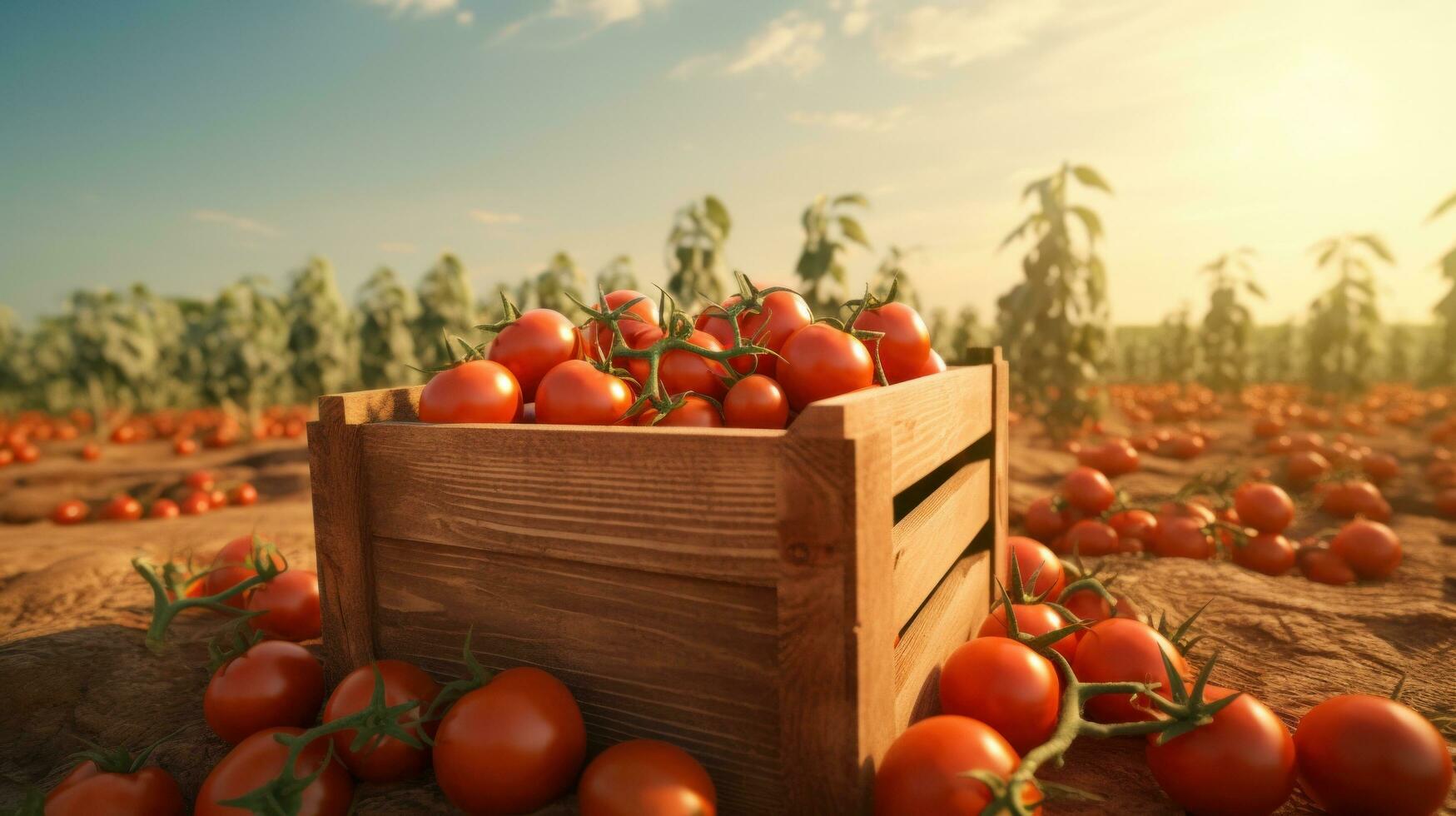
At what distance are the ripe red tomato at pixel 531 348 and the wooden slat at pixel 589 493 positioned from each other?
1.28 ft

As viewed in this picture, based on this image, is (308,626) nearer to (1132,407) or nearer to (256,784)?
(256,784)

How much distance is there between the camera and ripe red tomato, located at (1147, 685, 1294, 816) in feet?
4.43

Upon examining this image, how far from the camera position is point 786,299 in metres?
1.96

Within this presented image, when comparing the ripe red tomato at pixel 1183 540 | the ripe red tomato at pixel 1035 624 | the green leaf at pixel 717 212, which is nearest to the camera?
the ripe red tomato at pixel 1035 624

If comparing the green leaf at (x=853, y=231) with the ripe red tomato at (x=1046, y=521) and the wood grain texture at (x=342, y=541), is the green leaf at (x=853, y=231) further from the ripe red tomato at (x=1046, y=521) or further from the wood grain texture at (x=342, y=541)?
the wood grain texture at (x=342, y=541)

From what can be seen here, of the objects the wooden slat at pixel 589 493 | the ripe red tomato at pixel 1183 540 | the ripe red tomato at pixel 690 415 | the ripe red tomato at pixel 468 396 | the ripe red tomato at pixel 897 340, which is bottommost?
the ripe red tomato at pixel 1183 540

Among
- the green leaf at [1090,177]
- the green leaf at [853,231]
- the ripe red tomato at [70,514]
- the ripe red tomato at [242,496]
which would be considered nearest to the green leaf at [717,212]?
the green leaf at [853,231]

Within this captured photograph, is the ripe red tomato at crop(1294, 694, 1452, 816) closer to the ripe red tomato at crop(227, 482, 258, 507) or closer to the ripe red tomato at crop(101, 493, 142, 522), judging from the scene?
the ripe red tomato at crop(227, 482, 258, 507)

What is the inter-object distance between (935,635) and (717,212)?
866 cm

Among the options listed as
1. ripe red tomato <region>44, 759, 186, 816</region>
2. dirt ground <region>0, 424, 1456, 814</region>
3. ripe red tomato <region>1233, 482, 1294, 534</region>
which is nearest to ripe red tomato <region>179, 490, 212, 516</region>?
dirt ground <region>0, 424, 1456, 814</region>

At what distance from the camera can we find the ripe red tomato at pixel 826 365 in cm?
160

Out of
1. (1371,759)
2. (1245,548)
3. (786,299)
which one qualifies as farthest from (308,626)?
(1245,548)

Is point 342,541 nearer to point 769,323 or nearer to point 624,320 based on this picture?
point 624,320

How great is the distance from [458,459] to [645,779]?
29.8 inches
